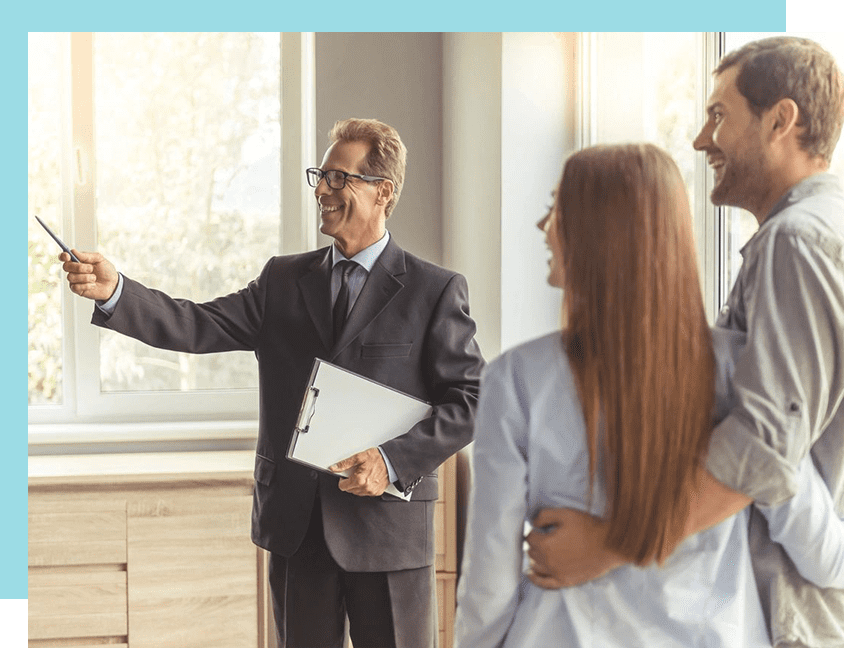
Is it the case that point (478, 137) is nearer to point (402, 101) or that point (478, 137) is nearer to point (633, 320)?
point (402, 101)

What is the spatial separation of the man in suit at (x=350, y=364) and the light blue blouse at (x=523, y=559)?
0.60 metres

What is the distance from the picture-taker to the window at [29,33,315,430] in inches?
111

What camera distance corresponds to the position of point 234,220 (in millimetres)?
2855

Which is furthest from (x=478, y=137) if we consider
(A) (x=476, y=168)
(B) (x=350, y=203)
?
(B) (x=350, y=203)

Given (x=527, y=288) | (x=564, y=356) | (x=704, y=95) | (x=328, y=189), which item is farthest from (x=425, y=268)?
(x=704, y=95)

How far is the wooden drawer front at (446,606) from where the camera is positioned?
2434 millimetres

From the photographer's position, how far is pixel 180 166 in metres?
2.87

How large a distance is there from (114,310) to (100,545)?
3.01 ft

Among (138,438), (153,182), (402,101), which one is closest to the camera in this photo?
(402,101)

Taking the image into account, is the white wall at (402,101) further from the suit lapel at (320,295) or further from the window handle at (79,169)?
the suit lapel at (320,295)

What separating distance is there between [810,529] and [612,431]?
0.32 meters

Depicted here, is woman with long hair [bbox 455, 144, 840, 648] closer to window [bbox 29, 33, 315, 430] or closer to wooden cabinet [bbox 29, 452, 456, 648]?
wooden cabinet [bbox 29, 452, 456, 648]

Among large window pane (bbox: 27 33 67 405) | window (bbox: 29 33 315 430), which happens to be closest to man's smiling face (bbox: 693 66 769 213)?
window (bbox: 29 33 315 430)

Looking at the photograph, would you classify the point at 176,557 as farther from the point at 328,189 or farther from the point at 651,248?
the point at 651,248
